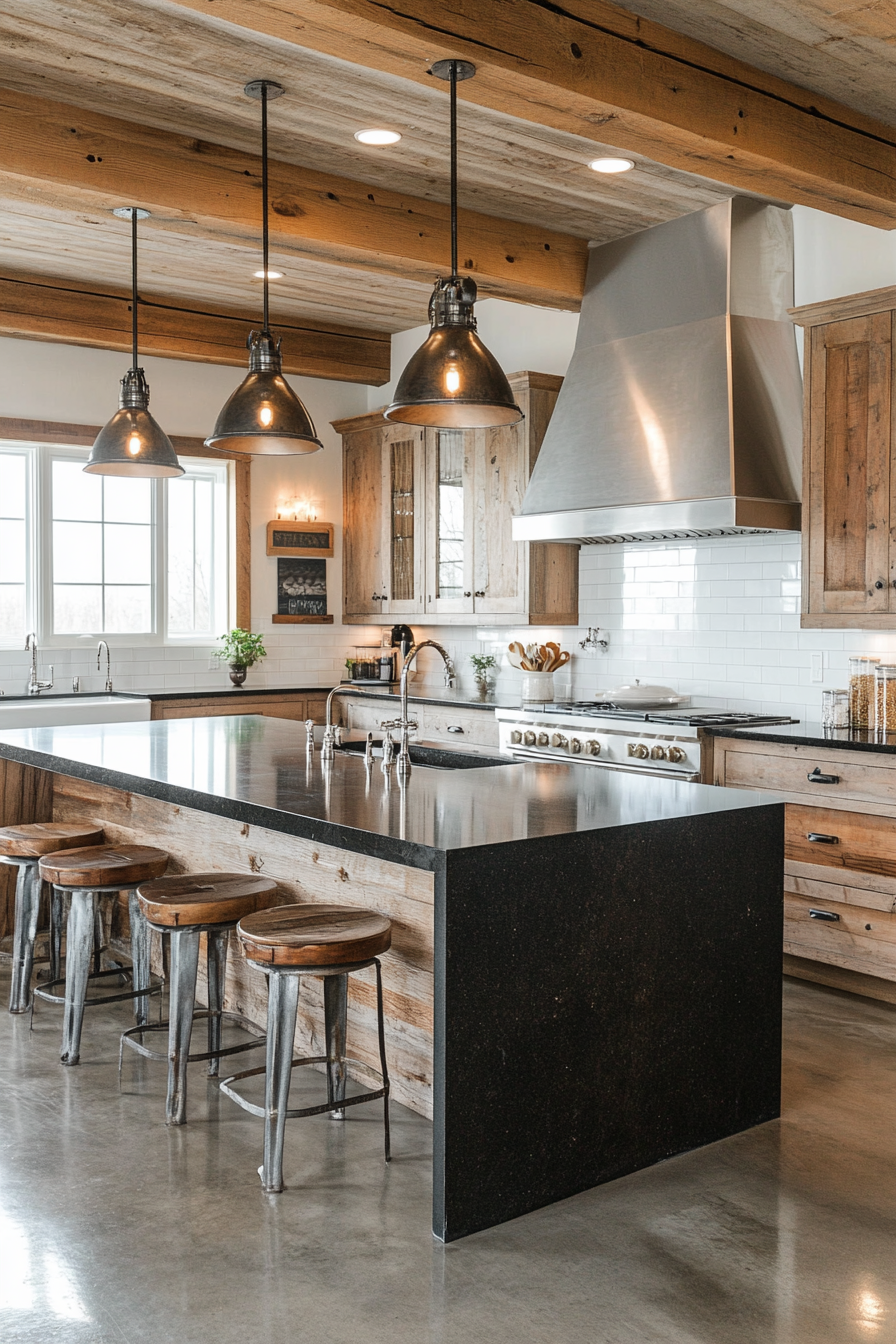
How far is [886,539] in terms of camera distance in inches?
183

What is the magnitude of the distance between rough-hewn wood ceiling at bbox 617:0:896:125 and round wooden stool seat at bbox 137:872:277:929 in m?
2.78

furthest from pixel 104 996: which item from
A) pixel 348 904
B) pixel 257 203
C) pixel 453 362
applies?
pixel 257 203

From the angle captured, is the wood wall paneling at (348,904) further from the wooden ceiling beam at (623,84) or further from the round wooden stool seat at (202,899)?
the wooden ceiling beam at (623,84)

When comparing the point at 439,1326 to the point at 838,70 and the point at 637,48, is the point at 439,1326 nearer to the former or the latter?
the point at 637,48

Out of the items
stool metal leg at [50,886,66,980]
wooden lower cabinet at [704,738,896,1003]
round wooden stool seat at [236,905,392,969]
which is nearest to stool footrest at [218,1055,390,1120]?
round wooden stool seat at [236,905,392,969]

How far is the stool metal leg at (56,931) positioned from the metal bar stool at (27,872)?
153 mm

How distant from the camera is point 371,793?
333 cm

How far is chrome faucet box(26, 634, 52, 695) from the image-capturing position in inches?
269

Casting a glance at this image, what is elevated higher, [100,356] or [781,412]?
[100,356]

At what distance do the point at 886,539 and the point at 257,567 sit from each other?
4.34 meters

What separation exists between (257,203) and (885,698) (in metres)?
3.16

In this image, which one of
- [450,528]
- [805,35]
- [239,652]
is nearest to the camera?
[805,35]

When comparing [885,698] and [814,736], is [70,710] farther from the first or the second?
[885,698]

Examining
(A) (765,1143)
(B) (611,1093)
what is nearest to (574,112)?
(B) (611,1093)
